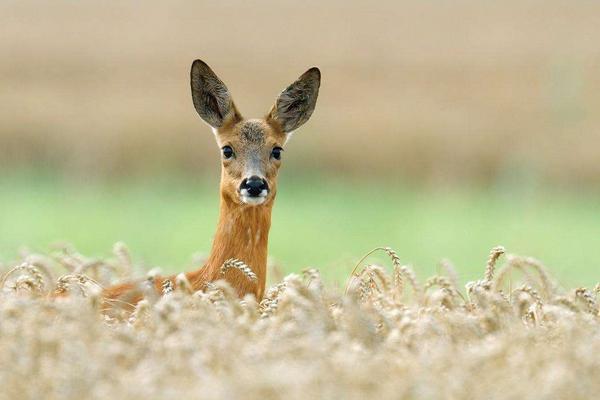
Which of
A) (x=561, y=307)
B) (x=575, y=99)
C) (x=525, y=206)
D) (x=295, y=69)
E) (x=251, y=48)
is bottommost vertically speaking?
(x=561, y=307)

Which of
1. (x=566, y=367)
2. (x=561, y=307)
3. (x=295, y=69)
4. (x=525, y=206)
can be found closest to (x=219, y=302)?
(x=561, y=307)

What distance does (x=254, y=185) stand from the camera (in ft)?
26.3

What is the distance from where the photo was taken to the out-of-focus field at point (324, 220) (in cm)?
1994

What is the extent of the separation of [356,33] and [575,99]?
9.99 m

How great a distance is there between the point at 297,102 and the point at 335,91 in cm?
2109

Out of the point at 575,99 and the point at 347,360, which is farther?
the point at 575,99

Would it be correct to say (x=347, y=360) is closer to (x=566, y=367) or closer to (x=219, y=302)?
(x=566, y=367)

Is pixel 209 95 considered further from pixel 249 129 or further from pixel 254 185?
pixel 254 185

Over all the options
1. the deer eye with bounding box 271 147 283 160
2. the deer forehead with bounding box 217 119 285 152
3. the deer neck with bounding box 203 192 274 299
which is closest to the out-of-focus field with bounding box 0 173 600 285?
the deer forehead with bounding box 217 119 285 152

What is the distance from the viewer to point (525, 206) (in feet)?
81.9

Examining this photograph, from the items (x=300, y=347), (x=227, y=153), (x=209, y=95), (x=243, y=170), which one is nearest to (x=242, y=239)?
(x=243, y=170)

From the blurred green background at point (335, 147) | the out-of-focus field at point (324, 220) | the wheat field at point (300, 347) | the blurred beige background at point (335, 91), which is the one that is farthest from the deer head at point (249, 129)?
the blurred beige background at point (335, 91)

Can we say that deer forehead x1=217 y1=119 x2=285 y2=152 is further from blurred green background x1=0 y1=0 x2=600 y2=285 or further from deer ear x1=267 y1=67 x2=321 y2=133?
blurred green background x1=0 y1=0 x2=600 y2=285

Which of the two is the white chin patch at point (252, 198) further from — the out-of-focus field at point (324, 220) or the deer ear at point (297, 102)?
the out-of-focus field at point (324, 220)
